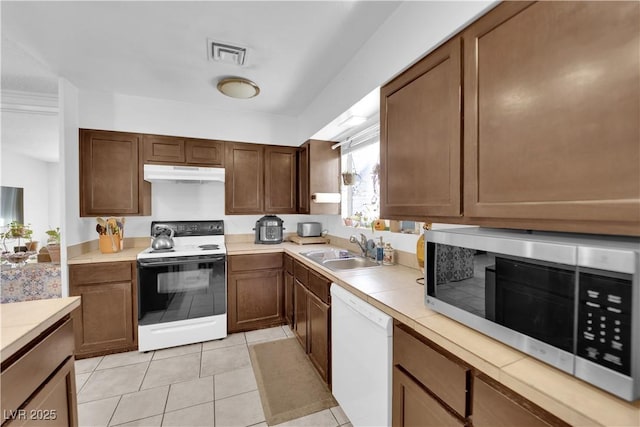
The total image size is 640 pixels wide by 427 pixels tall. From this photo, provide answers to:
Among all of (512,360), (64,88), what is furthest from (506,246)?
(64,88)

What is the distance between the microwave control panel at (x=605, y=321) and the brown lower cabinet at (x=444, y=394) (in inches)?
7.4

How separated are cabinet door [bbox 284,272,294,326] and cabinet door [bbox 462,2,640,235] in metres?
2.07

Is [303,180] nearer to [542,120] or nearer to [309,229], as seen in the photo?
[309,229]

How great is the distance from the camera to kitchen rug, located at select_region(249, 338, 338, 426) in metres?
1.79

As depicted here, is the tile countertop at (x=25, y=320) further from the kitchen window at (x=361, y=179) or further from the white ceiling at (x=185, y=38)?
the kitchen window at (x=361, y=179)

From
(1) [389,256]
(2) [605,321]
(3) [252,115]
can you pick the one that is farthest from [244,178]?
(2) [605,321]

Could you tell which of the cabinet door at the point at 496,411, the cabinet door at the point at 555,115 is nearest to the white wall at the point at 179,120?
the cabinet door at the point at 555,115

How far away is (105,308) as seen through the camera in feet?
7.93

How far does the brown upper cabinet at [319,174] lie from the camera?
10.1 feet

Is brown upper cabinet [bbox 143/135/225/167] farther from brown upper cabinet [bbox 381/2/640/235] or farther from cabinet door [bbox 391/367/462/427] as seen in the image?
cabinet door [bbox 391/367/462/427]

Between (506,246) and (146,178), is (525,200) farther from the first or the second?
(146,178)

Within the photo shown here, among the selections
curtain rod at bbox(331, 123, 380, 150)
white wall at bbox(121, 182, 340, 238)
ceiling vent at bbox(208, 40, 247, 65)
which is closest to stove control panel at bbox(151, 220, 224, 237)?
white wall at bbox(121, 182, 340, 238)

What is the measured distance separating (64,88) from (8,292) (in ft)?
6.27

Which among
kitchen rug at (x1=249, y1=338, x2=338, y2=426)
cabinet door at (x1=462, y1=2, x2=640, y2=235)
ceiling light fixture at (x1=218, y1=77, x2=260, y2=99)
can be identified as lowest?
kitchen rug at (x1=249, y1=338, x2=338, y2=426)
